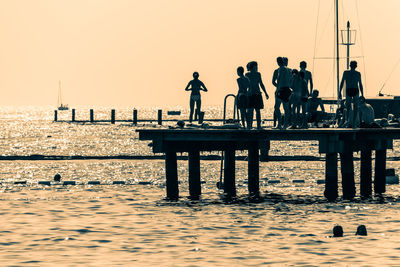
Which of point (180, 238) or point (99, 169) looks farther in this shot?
point (99, 169)

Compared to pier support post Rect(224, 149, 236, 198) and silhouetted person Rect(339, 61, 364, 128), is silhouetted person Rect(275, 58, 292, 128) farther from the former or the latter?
pier support post Rect(224, 149, 236, 198)

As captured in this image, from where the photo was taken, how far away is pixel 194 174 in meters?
30.9

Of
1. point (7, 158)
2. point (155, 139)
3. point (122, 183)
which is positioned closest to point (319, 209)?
point (155, 139)

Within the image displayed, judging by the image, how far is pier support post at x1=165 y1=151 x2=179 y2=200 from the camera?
30188mm

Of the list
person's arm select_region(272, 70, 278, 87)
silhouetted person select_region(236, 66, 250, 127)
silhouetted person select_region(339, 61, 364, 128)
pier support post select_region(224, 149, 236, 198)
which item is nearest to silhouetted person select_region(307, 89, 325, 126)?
silhouetted person select_region(339, 61, 364, 128)

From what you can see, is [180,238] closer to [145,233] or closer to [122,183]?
[145,233]

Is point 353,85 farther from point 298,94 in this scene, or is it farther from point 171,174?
point 171,174

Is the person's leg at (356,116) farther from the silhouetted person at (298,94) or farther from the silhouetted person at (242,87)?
the silhouetted person at (242,87)

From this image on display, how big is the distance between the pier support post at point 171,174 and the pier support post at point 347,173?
5059mm

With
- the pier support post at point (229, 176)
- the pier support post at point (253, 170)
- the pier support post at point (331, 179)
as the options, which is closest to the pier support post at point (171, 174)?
the pier support post at point (229, 176)

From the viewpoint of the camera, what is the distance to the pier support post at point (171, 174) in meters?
30.2

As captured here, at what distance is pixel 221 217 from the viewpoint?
2720cm

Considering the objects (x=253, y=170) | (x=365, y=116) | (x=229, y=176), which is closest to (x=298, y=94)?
→ (x=365, y=116)

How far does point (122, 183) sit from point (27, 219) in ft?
37.5
